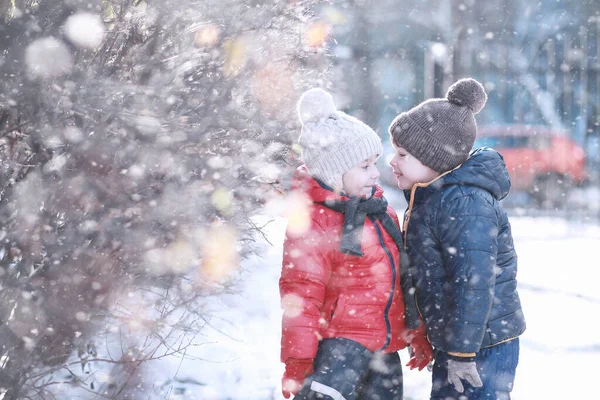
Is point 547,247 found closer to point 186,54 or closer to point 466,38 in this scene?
point 186,54

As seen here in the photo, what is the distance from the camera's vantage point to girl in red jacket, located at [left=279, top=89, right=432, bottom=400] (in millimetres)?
2512

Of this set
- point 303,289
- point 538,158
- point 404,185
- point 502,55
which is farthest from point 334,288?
point 502,55

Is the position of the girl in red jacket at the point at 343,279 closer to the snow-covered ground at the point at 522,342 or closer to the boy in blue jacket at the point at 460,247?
the boy in blue jacket at the point at 460,247

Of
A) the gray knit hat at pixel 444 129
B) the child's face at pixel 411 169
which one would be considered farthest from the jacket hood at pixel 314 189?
the gray knit hat at pixel 444 129

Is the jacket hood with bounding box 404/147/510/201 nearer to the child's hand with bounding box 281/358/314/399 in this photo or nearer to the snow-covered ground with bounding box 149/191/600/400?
the child's hand with bounding box 281/358/314/399

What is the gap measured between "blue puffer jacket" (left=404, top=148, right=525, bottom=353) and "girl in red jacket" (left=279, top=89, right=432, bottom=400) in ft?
0.34

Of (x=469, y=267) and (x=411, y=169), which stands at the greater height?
(x=411, y=169)

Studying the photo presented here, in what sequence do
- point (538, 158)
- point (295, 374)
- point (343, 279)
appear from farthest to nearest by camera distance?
1. point (538, 158)
2. point (343, 279)
3. point (295, 374)

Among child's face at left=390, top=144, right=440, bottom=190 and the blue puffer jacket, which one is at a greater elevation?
child's face at left=390, top=144, right=440, bottom=190

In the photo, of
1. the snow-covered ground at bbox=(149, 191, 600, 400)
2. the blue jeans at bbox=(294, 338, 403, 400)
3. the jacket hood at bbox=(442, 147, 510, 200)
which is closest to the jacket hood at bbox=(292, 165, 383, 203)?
the jacket hood at bbox=(442, 147, 510, 200)

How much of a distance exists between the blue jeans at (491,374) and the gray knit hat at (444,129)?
2.38 feet

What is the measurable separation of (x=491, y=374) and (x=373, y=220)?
721 millimetres

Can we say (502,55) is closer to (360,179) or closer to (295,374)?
(360,179)

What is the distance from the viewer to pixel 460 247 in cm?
254
